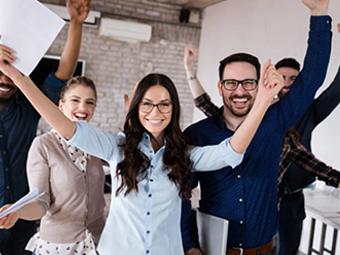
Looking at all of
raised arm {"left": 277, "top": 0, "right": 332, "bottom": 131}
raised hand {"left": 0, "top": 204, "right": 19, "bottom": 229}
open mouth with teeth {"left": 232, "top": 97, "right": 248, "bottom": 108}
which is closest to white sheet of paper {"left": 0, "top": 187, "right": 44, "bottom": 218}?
raised hand {"left": 0, "top": 204, "right": 19, "bottom": 229}

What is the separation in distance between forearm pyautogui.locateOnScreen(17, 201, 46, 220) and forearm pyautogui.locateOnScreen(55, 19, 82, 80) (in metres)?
0.57

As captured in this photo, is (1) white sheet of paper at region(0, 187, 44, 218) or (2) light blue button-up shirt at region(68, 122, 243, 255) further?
(2) light blue button-up shirt at region(68, 122, 243, 255)

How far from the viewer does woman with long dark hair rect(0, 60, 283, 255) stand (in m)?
1.26

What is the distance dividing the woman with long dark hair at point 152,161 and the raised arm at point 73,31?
1.25ft

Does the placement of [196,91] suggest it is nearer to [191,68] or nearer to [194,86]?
[194,86]

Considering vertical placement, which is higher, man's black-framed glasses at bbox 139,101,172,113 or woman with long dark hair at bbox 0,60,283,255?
man's black-framed glasses at bbox 139,101,172,113

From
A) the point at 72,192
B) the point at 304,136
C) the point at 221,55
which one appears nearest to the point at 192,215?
the point at 72,192

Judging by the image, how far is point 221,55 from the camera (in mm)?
5695

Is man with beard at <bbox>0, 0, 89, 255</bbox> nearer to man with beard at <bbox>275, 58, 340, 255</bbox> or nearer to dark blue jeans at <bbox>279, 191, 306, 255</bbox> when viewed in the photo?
man with beard at <bbox>275, 58, 340, 255</bbox>

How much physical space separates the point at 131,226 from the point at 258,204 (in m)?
0.46

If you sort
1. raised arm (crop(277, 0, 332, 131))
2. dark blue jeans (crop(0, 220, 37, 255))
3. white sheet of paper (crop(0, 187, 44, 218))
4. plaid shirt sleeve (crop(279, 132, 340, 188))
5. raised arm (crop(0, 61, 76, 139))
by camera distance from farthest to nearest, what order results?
plaid shirt sleeve (crop(279, 132, 340, 188)) → dark blue jeans (crop(0, 220, 37, 255)) → raised arm (crop(277, 0, 332, 131)) → raised arm (crop(0, 61, 76, 139)) → white sheet of paper (crop(0, 187, 44, 218))

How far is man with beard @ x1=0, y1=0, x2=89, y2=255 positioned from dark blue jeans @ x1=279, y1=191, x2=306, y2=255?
1.40 meters

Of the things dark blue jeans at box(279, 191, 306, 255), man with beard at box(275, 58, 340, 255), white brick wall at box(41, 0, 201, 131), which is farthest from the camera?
white brick wall at box(41, 0, 201, 131)

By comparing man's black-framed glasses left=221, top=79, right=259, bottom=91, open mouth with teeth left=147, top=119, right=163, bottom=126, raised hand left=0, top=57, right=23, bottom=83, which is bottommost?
open mouth with teeth left=147, top=119, right=163, bottom=126
